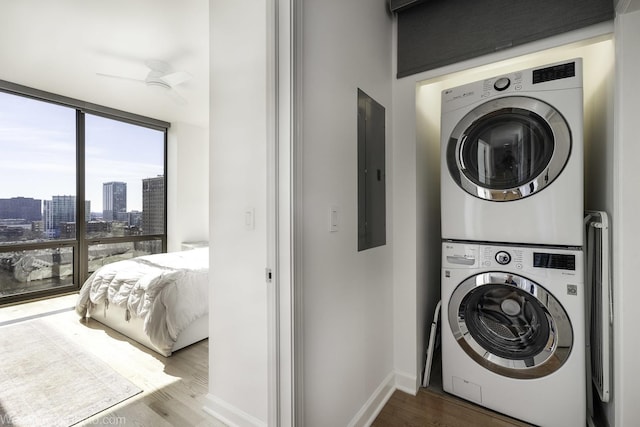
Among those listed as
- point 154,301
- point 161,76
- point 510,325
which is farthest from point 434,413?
point 161,76

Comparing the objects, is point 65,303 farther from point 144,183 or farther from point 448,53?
point 448,53

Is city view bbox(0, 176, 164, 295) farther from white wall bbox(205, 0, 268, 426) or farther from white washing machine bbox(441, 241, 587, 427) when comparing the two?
white washing machine bbox(441, 241, 587, 427)

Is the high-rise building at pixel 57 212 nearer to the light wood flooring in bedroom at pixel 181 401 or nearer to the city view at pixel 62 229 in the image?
the city view at pixel 62 229

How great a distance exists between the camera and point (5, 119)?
358cm

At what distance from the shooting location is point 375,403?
5.79 ft

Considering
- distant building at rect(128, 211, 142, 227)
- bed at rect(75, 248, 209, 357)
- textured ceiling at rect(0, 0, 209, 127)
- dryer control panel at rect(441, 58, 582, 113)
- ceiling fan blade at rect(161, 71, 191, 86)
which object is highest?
textured ceiling at rect(0, 0, 209, 127)

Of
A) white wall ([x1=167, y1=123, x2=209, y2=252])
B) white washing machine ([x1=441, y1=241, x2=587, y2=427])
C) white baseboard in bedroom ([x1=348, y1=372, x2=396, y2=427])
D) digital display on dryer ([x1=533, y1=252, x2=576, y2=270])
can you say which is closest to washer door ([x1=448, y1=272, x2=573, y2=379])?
white washing machine ([x1=441, y1=241, x2=587, y2=427])

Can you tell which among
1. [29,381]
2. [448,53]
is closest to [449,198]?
[448,53]

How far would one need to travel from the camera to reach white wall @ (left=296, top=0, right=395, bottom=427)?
1.30 metres

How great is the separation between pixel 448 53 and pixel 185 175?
4619 mm

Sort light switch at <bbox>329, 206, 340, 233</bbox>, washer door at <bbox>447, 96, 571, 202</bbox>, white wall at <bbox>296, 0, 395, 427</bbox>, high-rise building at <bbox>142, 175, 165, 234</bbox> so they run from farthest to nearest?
high-rise building at <bbox>142, 175, 165, 234</bbox>, washer door at <bbox>447, 96, 571, 202</bbox>, light switch at <bbox>329, 206, 340, 233</bbox>, white wall at <bbox>296, 0, 395, 427</bbox>

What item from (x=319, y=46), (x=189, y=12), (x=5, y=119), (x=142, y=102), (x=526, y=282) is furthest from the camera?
(x=142, y=102)

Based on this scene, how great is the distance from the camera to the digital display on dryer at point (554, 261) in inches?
59.5

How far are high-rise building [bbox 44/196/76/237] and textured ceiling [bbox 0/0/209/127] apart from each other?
138 centimetres
